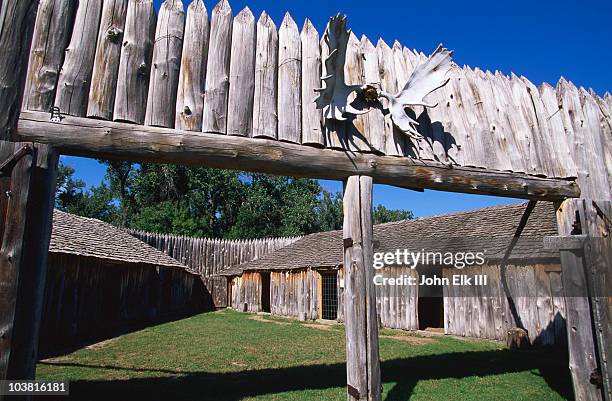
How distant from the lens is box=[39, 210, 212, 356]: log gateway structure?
11.6 metres

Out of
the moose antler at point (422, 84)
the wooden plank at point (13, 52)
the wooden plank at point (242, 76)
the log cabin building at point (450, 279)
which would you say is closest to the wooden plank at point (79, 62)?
the wooden plank at point (13, 52)

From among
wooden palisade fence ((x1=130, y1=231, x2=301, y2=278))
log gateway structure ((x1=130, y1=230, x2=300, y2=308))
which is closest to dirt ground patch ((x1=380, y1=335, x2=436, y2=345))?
log gateway structure ((x1=130, y1=230, x2=300, y2=308))

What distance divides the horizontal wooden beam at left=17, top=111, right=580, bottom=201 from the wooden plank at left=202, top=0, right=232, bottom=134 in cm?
17

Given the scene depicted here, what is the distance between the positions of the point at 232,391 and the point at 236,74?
170 inches

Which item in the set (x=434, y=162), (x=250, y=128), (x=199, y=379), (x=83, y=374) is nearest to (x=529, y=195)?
(x=434, y=162)

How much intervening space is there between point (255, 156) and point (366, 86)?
5.12 feet

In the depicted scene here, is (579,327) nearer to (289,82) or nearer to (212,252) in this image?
(289,82)

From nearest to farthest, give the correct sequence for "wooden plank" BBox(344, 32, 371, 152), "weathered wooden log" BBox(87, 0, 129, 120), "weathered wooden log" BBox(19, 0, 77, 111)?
"weathered wooden log" BBox(19, 0, 77, 111) → "weathered wooden log" BBox(87, 0, 129, 120) → "wooden plank" BBox(344, 32, 371, 152)

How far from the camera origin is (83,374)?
23.7 feet

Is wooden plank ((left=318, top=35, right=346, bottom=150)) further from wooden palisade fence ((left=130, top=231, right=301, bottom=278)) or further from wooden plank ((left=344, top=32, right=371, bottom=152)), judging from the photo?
wooden palisade fence ((left=130, top=231, right=301, bottom=278))

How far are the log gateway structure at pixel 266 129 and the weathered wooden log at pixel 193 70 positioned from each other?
1 centimetres

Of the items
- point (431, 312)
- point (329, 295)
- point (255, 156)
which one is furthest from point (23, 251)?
point (431, 312)

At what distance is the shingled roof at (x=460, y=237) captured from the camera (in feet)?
43.7

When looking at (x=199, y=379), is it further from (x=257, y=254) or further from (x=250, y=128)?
(x=257, y=254)
